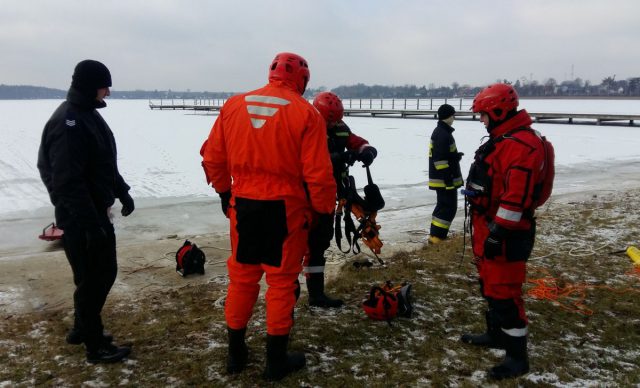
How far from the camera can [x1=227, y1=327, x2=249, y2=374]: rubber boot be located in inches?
118

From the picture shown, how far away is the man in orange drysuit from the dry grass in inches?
18.6

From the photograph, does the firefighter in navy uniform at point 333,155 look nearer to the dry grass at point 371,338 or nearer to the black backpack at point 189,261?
the dry grass at point 371,338

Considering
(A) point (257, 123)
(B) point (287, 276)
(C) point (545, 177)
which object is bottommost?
(B) point (287, 276)

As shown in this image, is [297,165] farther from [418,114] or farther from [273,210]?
[418,114]

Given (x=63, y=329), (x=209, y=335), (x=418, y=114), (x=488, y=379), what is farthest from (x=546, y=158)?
(x=418, y=114)

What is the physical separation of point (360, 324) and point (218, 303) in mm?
1288

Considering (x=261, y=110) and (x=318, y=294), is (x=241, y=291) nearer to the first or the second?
(x=261, y=110)

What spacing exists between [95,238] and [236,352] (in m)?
1.12

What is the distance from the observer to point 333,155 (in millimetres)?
4004

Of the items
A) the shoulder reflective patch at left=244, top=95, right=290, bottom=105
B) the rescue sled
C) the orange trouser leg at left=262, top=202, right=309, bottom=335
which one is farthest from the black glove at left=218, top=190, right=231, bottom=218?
the rescue sled

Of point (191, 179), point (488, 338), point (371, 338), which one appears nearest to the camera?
point (488, 338)

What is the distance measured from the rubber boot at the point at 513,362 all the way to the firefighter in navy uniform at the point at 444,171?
3.23m

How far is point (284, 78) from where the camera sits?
9.65 feet

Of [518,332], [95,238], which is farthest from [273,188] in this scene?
[518,332]
